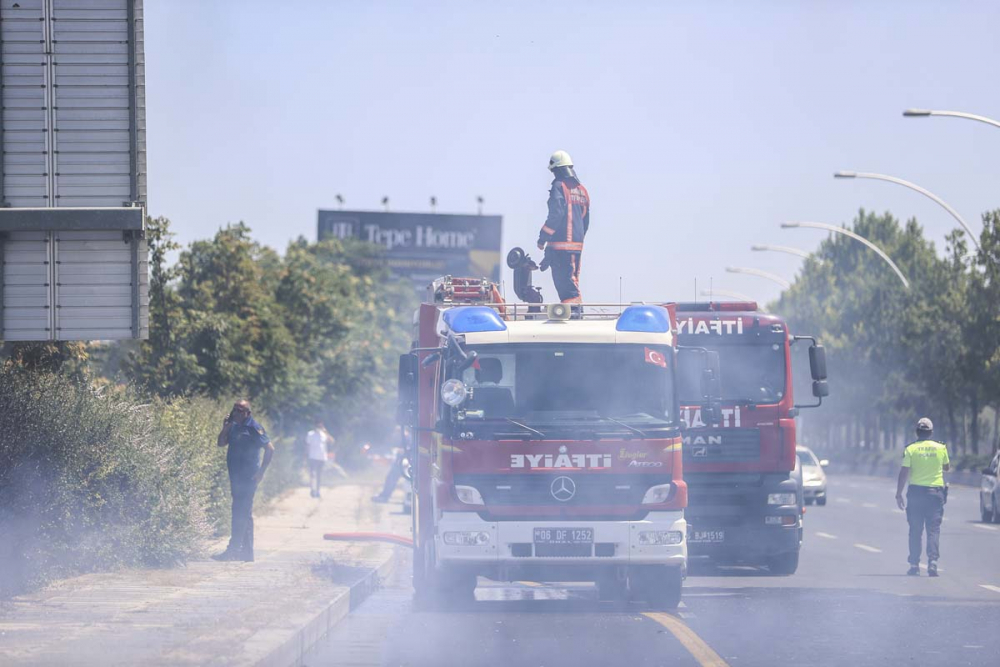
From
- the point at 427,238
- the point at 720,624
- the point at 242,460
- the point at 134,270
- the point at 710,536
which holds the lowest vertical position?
the point at 720,624

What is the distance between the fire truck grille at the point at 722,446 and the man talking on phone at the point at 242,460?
480 centimetres

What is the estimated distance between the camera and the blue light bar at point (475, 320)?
43.0 feet

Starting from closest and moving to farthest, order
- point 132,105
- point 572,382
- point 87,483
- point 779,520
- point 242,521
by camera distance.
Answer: point 132,105 → point 572,382 → point 87,483 → point 242,521 → point 779,520

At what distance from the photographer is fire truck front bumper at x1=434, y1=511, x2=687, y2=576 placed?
12695mm

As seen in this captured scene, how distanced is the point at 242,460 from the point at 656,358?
5704 millimetres

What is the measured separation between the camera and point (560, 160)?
48.8 feet

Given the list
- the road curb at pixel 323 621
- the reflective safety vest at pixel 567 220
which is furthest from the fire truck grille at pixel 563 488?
the reflective safety vest at pixel 567 220

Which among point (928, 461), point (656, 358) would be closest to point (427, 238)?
point (928, 461)

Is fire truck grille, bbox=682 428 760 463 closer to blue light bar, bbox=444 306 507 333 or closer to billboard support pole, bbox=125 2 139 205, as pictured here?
blue light bar, bbox=444 306 507 333

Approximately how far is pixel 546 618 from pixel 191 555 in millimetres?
4761

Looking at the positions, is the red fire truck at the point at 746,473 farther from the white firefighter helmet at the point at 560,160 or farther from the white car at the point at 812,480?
the white car at the point at 812,480

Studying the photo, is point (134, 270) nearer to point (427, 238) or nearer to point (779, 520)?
point (779, 520)

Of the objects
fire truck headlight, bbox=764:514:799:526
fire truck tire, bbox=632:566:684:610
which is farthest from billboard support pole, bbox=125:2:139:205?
fire truck headlight, bbox=764:514:799:526

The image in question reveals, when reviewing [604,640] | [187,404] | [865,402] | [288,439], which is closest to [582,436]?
[604,640]
